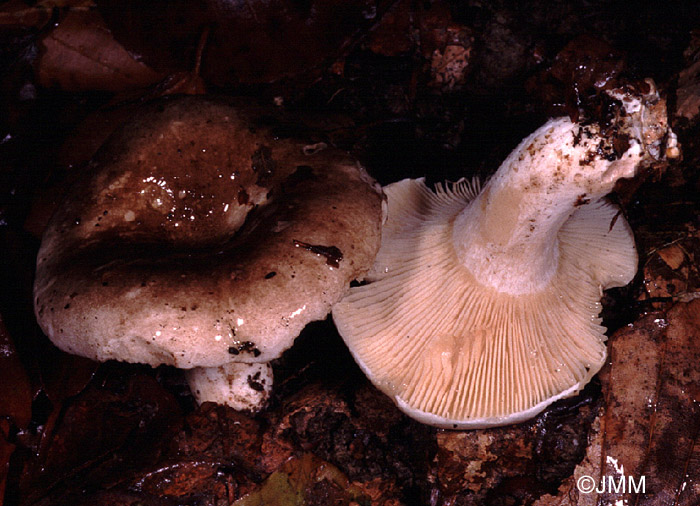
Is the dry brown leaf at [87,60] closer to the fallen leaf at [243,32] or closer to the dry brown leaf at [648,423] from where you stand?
the fallen leaf at [243,32]

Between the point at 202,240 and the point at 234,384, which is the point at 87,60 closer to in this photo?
the point at 202,240

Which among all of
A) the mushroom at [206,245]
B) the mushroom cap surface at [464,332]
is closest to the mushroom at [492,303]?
the mushroom cap surface at [464,332]

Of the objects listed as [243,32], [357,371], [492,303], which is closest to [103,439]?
[357,371]

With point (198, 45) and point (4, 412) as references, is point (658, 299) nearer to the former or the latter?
point (198, 45)

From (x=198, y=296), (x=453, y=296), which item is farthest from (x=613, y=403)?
(x=198, y=296)

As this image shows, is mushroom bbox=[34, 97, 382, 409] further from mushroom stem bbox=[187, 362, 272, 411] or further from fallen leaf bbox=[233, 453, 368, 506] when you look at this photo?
fallen leaf bbox=[233, 453, 368, 506]

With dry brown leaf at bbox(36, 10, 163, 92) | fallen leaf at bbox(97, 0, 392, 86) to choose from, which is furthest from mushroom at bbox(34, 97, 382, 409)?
dry brown leaf at bbox(36, 10, 163, 92)
